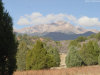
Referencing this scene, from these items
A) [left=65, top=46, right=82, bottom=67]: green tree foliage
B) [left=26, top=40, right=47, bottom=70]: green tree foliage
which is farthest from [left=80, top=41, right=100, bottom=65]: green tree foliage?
[left=26, top=40, right=47, bottom=70]: green tree foliage

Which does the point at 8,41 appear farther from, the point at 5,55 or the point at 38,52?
the point at 38,52

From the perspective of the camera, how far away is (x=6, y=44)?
812 centimetres

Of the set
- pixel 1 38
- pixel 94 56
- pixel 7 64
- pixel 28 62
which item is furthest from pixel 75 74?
pixel 94 56

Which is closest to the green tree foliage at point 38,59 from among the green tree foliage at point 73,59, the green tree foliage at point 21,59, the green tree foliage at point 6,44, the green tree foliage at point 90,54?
the green tree foliage at point 73,59

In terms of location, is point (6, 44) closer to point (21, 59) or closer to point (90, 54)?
point (21, 59)

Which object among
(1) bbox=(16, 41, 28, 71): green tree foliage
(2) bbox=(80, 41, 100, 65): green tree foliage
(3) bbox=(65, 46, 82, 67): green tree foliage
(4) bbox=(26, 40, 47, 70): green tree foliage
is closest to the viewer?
(4) bbox=(26, 40, 47, 70): green tree foliage

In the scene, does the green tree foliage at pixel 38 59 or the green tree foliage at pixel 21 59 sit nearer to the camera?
the green tree foliage at pixel 38 59

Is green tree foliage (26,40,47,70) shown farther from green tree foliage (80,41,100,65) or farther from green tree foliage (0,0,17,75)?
green tree foliage (80,41,100,65)

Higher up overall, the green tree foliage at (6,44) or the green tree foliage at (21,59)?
the green tree foliage at (6,44)

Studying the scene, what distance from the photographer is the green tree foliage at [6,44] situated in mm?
8062

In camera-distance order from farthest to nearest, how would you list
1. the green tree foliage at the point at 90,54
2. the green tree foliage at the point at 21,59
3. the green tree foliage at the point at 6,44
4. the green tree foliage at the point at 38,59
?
1. the green tree foliage at the point at 90,54
2. the green tree foliage at the point at 21,59
3. the green tree foliage at the point at 38,59
4. the green tree foliage at the point at 6,44

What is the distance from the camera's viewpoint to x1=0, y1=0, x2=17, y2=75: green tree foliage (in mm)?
8062

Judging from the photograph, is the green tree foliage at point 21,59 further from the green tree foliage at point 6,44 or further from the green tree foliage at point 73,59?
the green tree foliage at point 6,44

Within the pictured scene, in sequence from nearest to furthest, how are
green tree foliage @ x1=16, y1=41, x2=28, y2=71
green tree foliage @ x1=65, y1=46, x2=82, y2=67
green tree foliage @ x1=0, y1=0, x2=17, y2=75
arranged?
green tree foliage @ x1=0, y1=0, x2=17, y2=75
green tree foliage @ x1=65, y1=46, x2=82, y2=67
green tree foliage @ x1=16, y1=41, x2=28, y2=71
